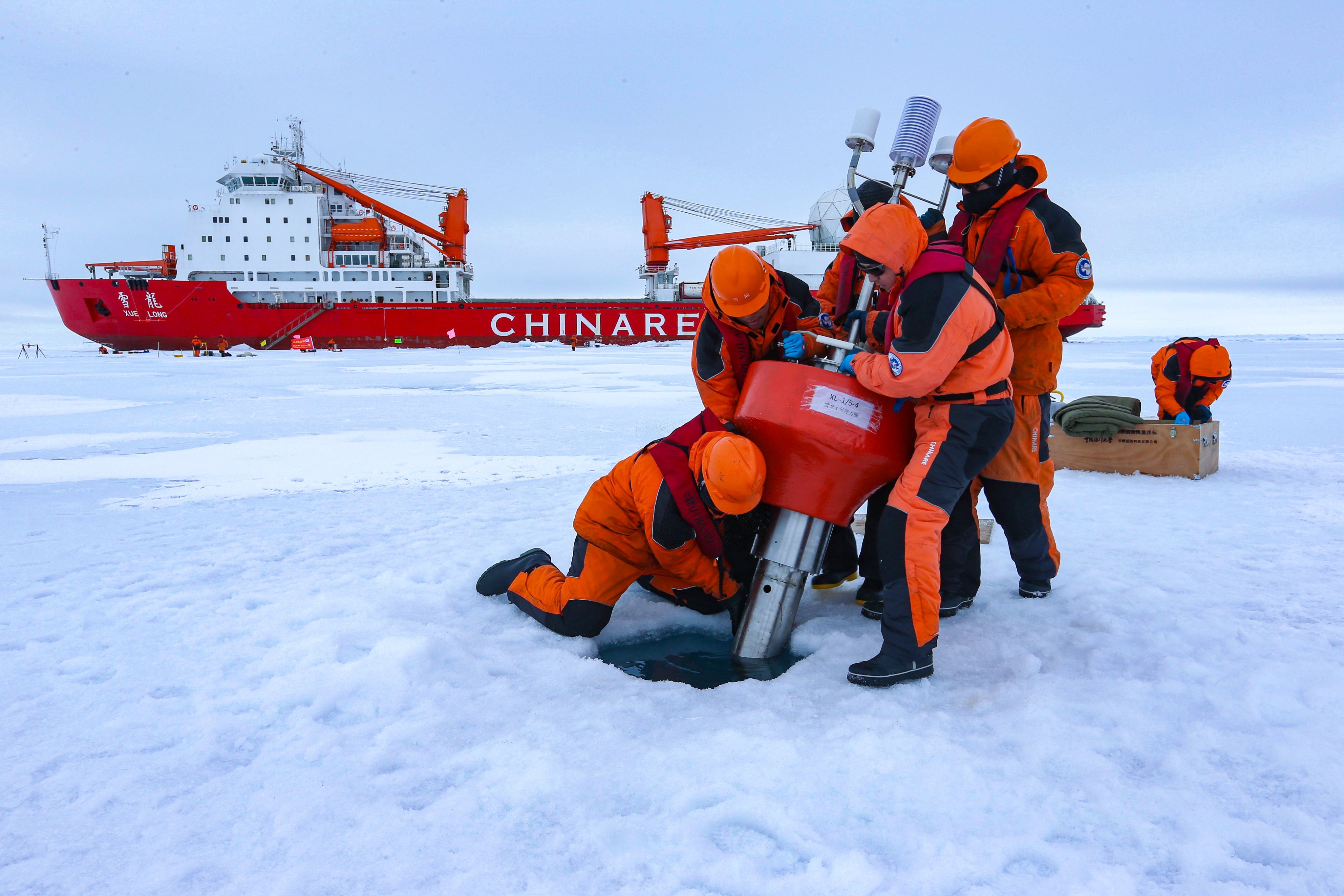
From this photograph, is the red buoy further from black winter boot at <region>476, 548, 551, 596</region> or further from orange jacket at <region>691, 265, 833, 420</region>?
black winter boot at <region>476, 548, 551, 596</region>

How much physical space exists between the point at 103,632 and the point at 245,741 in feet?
3.08

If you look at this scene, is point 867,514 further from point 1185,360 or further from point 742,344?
point 1185,360

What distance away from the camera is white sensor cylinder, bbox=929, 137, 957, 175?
7.16ft

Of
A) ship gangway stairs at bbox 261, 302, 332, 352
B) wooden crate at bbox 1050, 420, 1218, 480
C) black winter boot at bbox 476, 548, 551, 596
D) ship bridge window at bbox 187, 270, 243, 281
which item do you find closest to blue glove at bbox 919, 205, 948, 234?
black winter boot at bbox 476, 548, 551, 596

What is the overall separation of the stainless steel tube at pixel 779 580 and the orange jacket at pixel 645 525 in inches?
7.1

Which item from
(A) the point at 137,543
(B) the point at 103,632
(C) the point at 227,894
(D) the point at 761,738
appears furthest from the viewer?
(A) the point at 137,543

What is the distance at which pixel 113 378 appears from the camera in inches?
510

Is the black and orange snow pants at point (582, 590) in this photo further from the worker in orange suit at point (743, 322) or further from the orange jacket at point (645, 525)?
the worker in orange suit at point (743, 322)

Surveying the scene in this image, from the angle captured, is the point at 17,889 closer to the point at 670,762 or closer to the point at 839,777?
the point at 670,762

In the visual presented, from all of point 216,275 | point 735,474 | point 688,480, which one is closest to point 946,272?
point 735,474

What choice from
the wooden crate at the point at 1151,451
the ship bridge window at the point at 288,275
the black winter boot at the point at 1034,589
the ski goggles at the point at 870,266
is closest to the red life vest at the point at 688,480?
the ski goggles at the point at 870,266

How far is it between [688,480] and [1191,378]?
4547 mm

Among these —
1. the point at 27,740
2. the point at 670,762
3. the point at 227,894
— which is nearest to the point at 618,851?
the point at 670,762

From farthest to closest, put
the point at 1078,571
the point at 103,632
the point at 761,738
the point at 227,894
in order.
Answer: the point at 1078,571, the point at 103,632, the point at 761,738, the point at 227,894
